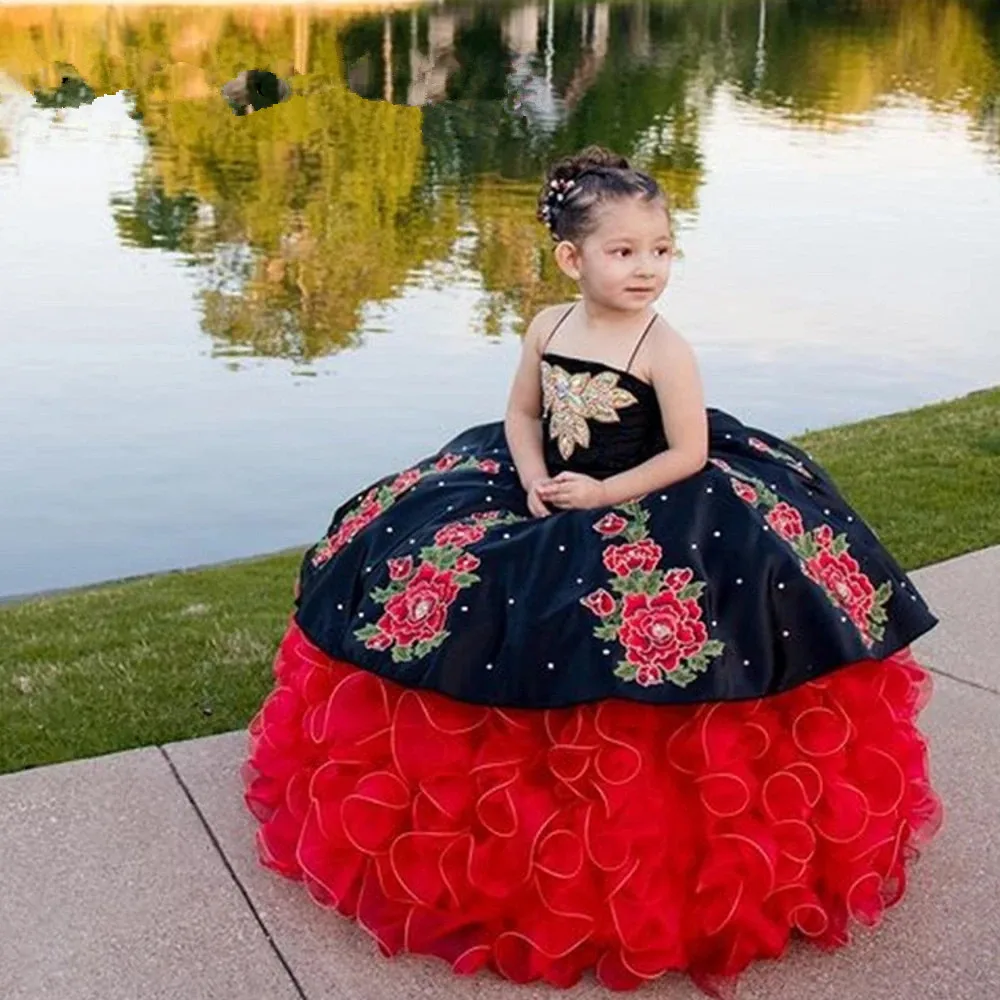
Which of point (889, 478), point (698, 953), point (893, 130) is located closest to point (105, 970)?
point (698, 953)

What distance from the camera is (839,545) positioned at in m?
3.66

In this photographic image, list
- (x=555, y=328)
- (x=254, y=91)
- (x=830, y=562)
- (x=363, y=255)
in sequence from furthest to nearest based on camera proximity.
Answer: (x=254, y=91)
(x=363, y=255)
(x=555, y=328)
(x=830, y=562)

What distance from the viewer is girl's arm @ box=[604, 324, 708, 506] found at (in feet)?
12.0

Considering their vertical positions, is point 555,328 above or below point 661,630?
above

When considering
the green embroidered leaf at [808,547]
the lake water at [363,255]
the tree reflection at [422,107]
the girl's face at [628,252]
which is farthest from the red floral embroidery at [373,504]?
the tree reflection at [422,107]

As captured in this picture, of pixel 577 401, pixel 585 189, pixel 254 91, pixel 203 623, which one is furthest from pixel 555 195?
pixel 254 91

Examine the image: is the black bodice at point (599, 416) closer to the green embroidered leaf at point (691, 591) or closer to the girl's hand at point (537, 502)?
the girl's hand at point (537, 502)

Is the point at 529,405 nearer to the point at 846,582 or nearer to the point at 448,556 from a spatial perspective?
the point at 448,556

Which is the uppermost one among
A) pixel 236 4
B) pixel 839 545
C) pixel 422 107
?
pixel 839 545

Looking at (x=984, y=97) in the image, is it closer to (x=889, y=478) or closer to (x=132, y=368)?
(x=132, y=368)

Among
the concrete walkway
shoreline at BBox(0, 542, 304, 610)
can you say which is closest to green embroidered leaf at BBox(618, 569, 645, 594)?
the concrete walkway

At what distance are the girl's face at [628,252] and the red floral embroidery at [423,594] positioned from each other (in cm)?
61

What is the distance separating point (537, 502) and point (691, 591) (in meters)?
0.51

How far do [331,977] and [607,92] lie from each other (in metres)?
40.4
